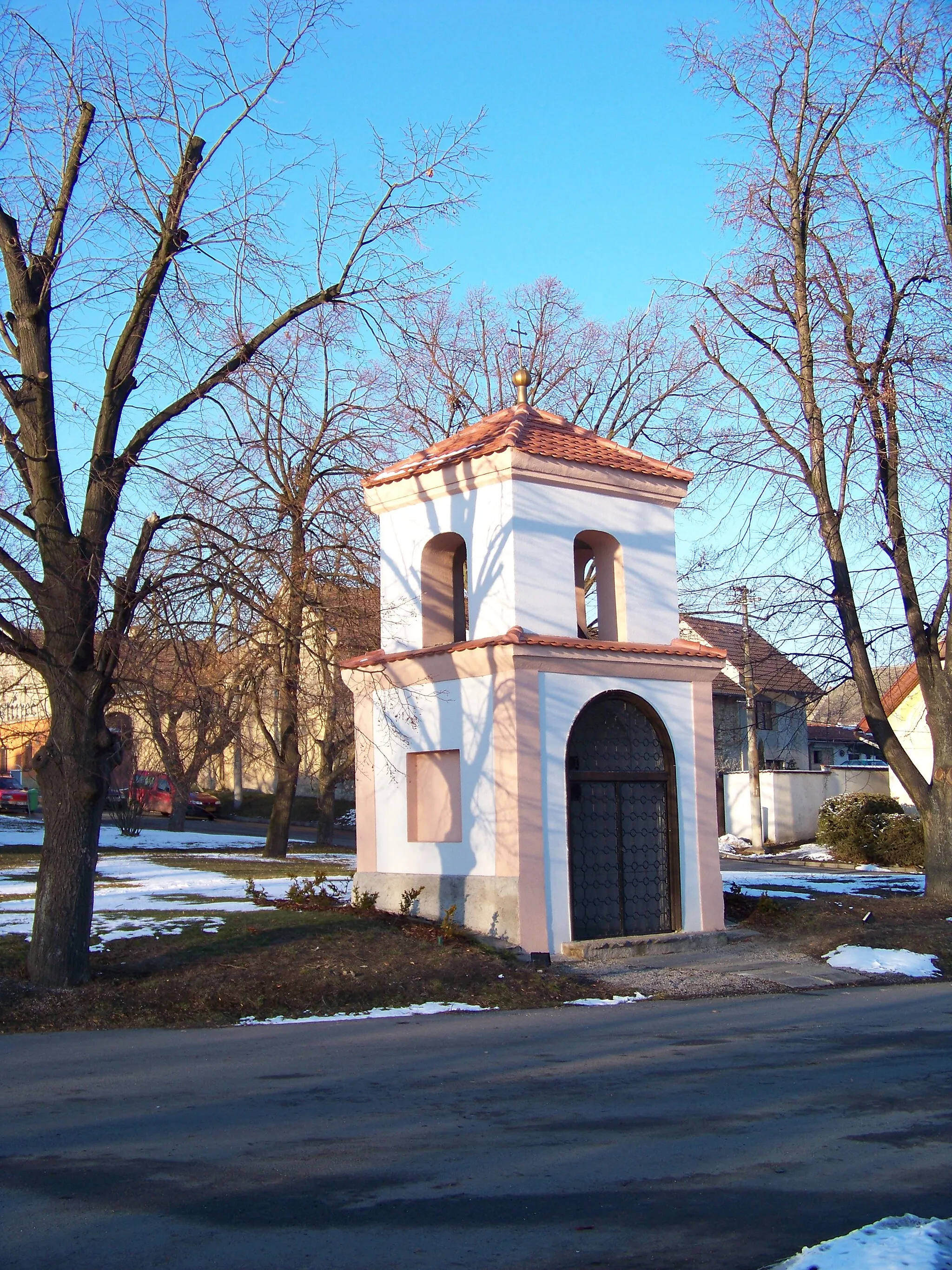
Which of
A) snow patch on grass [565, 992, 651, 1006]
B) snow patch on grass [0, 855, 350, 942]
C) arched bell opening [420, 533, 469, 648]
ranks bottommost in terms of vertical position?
snow patch on grass [565, 992, 651, 1006]

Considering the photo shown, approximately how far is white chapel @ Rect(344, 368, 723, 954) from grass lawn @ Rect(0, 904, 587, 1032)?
144cm

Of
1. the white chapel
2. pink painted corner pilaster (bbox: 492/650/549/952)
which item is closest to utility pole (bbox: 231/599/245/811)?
the white chapel

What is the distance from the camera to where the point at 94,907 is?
15.1 meters

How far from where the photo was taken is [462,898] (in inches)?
561

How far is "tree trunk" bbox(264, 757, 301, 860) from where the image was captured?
26047 mm

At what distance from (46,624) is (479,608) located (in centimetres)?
570

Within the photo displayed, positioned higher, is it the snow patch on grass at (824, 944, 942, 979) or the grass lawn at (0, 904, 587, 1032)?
the grass lawn at (0, 904, 587, 1032)

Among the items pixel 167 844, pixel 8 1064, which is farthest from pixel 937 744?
pixel 167 844

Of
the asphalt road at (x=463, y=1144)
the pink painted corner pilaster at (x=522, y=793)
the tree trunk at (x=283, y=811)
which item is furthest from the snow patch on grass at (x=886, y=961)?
the tree trunk at (x=283, y=811)

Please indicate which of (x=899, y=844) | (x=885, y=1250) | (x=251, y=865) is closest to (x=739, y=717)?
(x=899, y=844)

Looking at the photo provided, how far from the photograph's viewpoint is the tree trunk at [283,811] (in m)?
26.0

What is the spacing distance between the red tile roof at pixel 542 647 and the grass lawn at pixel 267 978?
3380 mm

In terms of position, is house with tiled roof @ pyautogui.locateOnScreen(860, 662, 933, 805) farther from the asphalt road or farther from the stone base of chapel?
the asphalt road

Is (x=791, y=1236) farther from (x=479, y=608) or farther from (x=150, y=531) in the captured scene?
(x=479, y=608)
